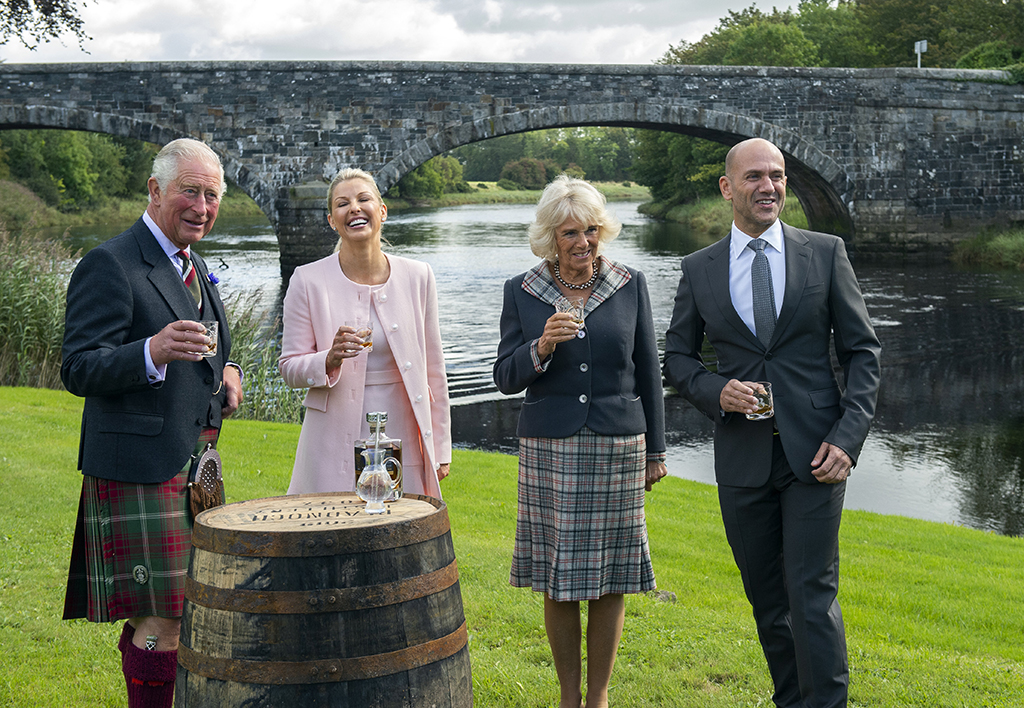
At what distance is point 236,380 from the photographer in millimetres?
2990

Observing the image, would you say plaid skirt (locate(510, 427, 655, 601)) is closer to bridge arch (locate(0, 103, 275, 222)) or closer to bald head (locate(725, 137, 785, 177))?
bald head (locate(725, 137, 785, 177))

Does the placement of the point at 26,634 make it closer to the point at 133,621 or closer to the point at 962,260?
the point at 133,621

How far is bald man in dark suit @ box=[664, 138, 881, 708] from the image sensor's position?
279cm

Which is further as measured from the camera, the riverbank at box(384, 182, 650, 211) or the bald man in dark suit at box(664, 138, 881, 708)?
the riverbank at box(384, 182, 650, 211)

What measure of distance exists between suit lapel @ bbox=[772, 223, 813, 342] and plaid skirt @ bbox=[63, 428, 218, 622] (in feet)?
5.94

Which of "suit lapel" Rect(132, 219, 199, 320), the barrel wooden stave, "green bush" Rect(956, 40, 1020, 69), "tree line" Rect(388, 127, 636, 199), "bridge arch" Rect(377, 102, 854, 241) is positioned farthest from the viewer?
"tree line" Rect(388, 127, 636, 199)

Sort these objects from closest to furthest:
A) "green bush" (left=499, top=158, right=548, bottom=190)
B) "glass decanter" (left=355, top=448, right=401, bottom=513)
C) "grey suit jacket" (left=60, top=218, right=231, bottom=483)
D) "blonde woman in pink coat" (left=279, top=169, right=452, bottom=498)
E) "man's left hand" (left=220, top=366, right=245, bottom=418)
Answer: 1. "glass decanter" (left=355, top=448, right=401, bottom=513)
2. "grey suit jacket" (left=60, top=218, right=231, bottom=483)
3. "man's left hand" (left=220, top=366, right=245, bottom=418)
4. "blonde woman in pink coat" (left=279, top=169, right=452, bottom=498)
5. "green bush" (left=499, top=158, right=548, bottom=190)

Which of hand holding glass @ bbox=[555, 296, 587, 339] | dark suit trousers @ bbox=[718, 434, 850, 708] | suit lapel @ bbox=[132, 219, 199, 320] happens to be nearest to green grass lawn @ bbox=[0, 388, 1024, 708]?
dark suit trousers @ bbox=[718, 434, 850, 708]

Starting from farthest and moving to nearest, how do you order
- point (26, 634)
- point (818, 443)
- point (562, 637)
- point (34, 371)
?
point (34, 371)
point (26, 634)
point (562, 637)
point (818, 443)

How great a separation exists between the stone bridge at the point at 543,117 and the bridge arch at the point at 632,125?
0.03 metres

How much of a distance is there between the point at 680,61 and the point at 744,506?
195 feet

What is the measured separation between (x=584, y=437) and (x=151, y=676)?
143cm

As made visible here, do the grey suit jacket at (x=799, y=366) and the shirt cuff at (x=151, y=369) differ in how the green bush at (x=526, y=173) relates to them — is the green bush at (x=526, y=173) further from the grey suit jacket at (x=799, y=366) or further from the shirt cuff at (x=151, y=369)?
the shirt cuff at (x=151, y=369)

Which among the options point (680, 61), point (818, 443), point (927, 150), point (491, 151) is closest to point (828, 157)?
point (927, 150)
